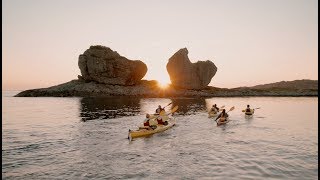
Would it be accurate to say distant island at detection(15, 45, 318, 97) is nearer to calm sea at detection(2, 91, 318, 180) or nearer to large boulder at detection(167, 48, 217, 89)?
large boulder at detection(167, 48, 217, 89)

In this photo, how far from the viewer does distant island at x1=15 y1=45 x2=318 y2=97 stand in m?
118

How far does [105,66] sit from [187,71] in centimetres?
3585

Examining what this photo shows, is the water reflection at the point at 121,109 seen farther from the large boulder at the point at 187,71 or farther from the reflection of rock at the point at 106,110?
the large boulder at the point at 187,71

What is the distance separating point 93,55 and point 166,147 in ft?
342

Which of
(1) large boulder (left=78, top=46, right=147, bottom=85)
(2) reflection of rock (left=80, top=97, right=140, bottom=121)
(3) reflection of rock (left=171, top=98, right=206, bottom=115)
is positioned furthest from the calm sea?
(1) large boulder (left=78, top=46, right=147, bottom=85)

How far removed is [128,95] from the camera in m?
116

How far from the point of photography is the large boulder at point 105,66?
122000mm

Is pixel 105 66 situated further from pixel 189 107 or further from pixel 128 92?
pixel 189 107

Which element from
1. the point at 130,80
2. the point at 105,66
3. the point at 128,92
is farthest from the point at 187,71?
the point at 105,66

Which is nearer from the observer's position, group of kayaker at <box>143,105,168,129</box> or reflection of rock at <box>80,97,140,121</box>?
group of kayaker at <box>143,105,168,129</box>

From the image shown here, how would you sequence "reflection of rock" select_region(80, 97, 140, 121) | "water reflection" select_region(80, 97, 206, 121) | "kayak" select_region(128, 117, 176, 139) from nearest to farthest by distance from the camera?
1. "kayak" select_region(128, 117, 176, 139)
2. "reflection of rock" select_region(80, 97, 140, 121)
3. "water reflection" select_region(80, 97, 206, 121)

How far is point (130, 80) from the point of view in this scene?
129 metres

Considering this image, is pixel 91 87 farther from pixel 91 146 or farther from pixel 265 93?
pixel 91 146

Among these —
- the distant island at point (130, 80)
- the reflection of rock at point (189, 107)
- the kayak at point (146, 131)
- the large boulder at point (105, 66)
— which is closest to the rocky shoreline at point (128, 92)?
the distant island at point (130, 80)
